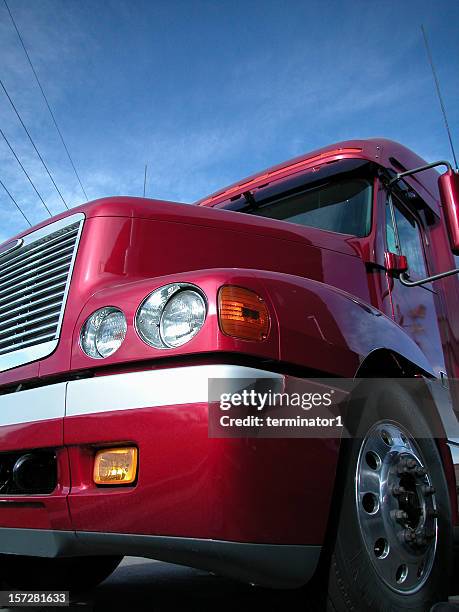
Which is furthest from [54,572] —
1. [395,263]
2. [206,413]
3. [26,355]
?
[395,263]

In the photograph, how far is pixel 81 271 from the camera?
2.50m

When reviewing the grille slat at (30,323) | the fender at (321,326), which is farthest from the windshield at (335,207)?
the grille slat at (30,323)

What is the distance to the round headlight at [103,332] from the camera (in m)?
2.15

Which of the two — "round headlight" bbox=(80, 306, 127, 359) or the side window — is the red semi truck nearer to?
"round headlight" bbox=(80, 306, 127, 359)

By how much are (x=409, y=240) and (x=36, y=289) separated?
226 centimetres

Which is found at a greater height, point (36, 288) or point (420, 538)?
point (36, 288)

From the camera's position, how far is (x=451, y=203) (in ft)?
9.67

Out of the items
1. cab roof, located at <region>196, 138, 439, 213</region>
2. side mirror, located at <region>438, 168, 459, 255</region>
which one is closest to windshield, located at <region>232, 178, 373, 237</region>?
cab roof, located at <region>196, 138, 439, 213</region>

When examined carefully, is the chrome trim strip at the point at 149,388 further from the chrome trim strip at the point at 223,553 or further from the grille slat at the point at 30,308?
the grille slat at the point at 30,308

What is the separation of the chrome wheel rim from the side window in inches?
52.1

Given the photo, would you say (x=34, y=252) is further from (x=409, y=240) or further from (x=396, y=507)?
(x=409, y=240)

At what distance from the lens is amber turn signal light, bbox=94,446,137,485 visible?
196 centimetres

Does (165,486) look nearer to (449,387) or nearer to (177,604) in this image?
(177,604)

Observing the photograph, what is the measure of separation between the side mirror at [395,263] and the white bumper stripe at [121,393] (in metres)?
1.60
